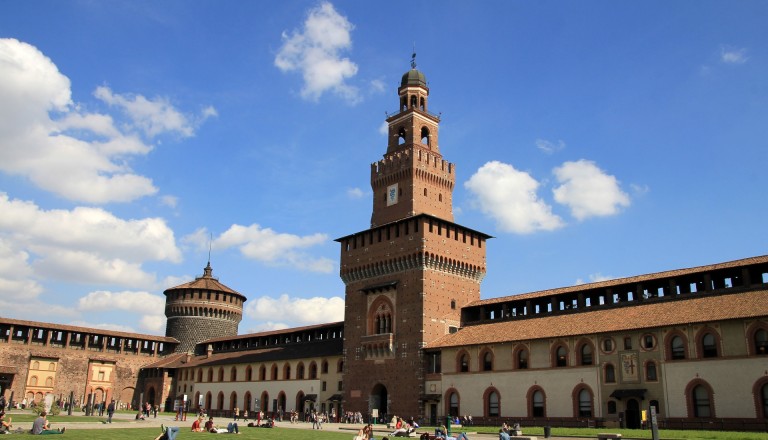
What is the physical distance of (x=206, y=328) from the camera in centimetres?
9344

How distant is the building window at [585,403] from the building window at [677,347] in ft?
20.6

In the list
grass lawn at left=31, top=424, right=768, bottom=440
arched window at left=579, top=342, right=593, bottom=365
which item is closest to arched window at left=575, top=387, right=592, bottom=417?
arched window at left=579, top=342, right=593, bottom=365

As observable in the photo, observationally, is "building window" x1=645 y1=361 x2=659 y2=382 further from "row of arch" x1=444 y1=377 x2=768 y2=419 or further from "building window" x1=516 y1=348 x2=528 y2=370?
"building window" x1=516 y1=348 x2=528 y2=370

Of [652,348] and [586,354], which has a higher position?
[652,348]

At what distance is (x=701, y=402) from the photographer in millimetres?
39781

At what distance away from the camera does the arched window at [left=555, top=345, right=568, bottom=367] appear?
154ft

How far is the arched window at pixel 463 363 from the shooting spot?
5297 cm

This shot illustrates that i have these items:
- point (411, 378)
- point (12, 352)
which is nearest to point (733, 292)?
point (411, 378)

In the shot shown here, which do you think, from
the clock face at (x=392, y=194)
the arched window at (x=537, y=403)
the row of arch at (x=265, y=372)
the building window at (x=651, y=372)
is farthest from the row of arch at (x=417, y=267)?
the building window at (x=651, y=372)

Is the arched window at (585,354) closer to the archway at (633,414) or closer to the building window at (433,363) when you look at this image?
the archway at (633,414)

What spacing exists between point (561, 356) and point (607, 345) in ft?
12.2

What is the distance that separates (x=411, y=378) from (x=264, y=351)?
27.9 metres

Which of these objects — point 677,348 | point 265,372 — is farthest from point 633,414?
point 265,372

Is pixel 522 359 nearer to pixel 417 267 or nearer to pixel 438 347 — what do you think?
pixel 438 347
